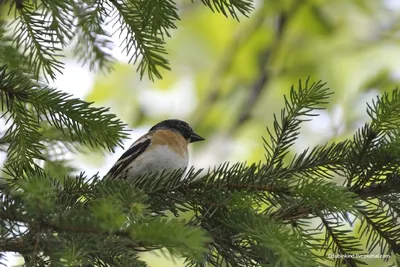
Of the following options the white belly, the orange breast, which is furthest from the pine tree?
the orange breast

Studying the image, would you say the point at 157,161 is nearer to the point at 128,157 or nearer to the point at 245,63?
the point at 128,157

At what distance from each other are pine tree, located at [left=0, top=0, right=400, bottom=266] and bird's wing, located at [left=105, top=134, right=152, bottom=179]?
3.53 feet

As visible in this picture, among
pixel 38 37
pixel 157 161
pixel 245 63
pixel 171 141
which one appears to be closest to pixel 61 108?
pixel 38 37

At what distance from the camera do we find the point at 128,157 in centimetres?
368

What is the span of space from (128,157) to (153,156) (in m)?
0.16

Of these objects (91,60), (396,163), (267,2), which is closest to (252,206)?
(396,163)

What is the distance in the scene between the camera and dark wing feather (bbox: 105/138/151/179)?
3.61m

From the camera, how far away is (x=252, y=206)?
2.02 meters

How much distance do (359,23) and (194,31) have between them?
237 cm

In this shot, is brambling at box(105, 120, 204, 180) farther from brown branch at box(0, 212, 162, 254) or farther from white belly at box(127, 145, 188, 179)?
brown branch at box(0, 212, 162, 254)

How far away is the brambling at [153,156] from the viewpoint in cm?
354

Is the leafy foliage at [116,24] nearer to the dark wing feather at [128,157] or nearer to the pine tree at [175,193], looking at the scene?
the pine tree at [175,193]

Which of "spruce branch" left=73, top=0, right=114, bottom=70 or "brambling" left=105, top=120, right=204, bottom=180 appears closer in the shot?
"spruce branch" left=73, top=0, right=114, bottom=70

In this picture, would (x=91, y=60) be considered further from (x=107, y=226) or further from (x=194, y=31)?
(x=194, y=31)
